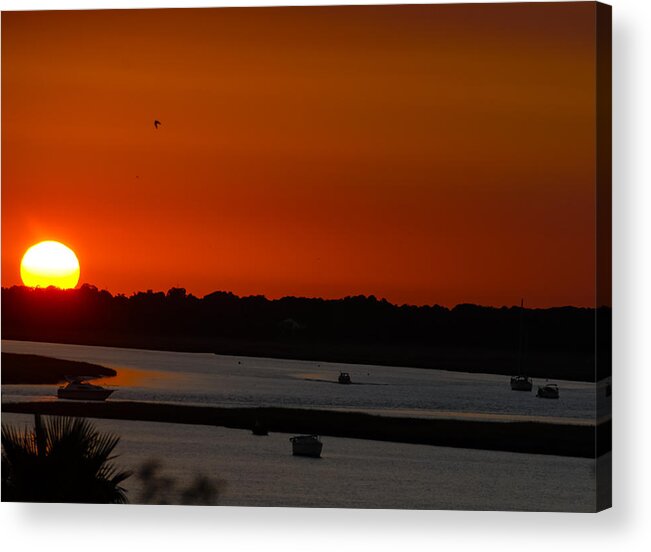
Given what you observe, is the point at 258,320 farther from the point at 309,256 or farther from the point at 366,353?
the point at 366,353

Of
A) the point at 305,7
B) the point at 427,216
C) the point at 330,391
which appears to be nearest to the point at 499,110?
the point at 427,216

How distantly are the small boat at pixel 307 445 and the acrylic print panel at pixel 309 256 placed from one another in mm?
20

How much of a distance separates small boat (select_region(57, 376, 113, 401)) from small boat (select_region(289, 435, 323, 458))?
996 mm

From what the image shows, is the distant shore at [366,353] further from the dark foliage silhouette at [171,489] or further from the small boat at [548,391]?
the dark foliage silhouette at [171,489]

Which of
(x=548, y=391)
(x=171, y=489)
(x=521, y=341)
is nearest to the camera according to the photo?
(x=548, y=391)

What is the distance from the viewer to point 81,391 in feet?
22.3

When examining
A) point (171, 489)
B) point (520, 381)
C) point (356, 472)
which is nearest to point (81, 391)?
point (171, 489)

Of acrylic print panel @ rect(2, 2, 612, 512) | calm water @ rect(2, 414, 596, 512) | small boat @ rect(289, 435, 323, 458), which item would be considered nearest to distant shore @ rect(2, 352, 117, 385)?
acrylic print panel @ rect(2, 2, 612, 512)

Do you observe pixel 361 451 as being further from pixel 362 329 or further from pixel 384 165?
pixel 384 165

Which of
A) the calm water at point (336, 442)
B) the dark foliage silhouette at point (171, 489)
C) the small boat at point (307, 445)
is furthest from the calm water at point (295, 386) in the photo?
the dark foliage silhouette at point (171, 489)

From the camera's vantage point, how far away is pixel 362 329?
670 centimetres

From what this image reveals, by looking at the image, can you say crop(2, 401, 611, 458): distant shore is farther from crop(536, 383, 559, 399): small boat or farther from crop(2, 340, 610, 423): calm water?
crop(536, 383, 559, 399): small boat

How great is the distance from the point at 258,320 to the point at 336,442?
0.75 metres

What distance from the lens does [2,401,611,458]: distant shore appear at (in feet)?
21.5
